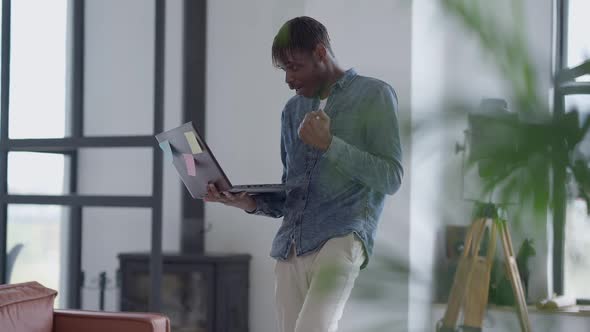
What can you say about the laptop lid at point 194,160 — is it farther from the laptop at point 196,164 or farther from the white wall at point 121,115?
the white wall at point 121,115

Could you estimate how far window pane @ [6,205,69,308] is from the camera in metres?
5.08

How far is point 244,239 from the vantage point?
5.25 meters

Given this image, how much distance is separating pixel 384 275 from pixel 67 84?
4908mm

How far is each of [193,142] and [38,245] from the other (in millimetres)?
3394

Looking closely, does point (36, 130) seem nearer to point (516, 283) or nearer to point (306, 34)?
point (306, 34)

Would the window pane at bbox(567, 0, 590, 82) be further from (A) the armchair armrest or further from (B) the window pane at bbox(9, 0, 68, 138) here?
(B) the window pane at bbox(9, 0, 68, 138)

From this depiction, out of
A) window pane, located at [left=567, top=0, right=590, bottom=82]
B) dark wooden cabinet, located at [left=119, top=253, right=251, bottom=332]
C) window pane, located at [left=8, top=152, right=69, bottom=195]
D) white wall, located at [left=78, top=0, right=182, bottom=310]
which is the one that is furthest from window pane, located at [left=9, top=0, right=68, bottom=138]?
window pane, located at [left=567, top=0, right=590, bottom=82]

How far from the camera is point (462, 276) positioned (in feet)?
1.27

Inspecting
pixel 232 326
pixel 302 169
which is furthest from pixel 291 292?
pixel 232 326

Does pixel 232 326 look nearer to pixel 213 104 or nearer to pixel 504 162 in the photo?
pixel 213 104

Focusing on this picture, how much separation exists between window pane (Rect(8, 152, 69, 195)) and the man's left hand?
350 cm

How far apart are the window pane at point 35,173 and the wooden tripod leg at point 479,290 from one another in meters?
4.67

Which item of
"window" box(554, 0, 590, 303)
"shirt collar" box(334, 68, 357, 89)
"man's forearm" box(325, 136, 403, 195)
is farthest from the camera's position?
"shirt collar" box(334, 68, 357, 89)

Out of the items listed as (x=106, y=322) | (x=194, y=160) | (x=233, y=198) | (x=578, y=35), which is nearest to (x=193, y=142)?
(x=194, y=160)
